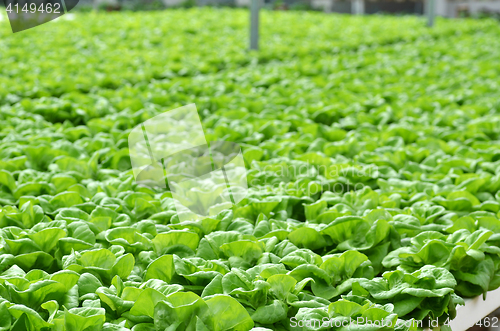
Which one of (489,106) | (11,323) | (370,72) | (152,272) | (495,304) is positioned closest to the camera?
(11,323)

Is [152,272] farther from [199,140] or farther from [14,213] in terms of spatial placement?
[199,140]

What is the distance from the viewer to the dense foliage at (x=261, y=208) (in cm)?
152

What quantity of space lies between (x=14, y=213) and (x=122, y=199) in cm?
44

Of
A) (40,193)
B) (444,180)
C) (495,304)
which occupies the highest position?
(40,193)

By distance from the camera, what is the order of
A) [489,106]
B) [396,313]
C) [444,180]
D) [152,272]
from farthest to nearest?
[489,106], [444,180], [152,272], [396,313]

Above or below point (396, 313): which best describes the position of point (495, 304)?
below

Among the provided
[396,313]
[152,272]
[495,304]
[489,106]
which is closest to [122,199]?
[152,272]

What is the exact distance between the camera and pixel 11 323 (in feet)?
4.62

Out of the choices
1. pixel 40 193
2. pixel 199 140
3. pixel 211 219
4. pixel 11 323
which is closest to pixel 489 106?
pixel 199 140

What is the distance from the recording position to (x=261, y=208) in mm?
2217

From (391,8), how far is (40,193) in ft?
68.3

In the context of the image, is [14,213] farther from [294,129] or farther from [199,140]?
[294,129]

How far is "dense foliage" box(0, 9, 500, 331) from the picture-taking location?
1.52m

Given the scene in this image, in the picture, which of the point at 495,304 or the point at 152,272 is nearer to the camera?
the point at 152,272
